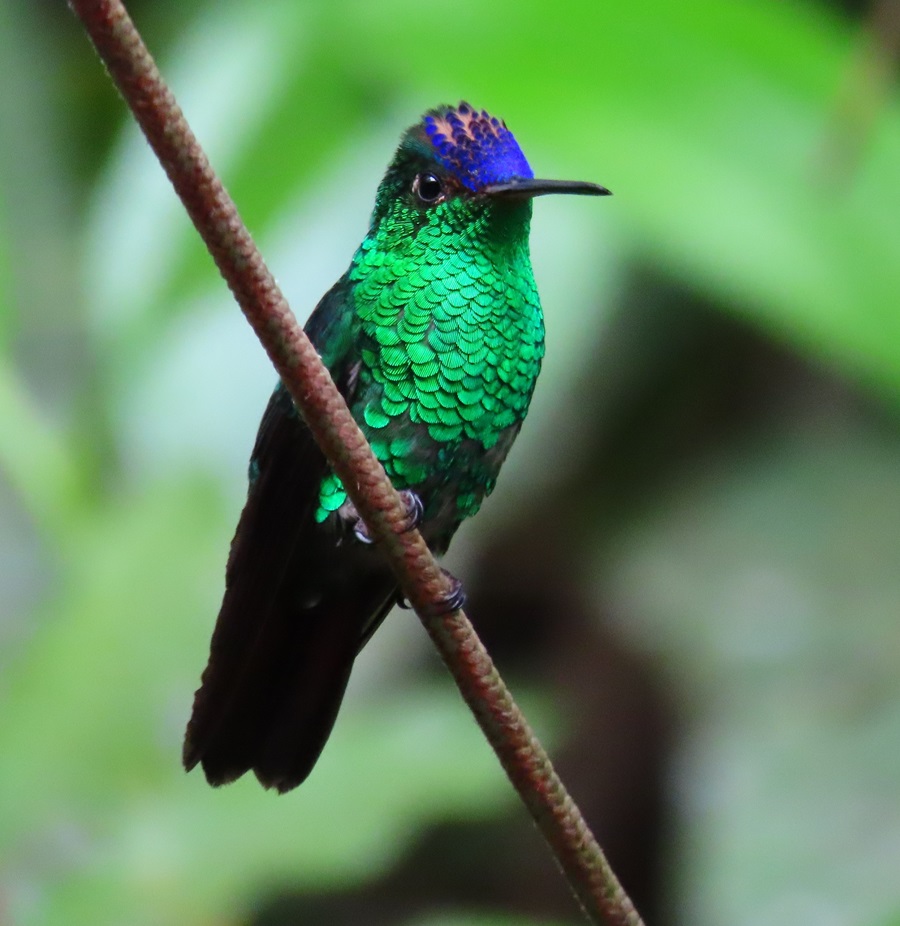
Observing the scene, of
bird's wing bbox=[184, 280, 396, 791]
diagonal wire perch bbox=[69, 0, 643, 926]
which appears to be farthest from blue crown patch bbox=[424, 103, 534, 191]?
diagonal wire perch bbox=[69, 0, 643, 926]

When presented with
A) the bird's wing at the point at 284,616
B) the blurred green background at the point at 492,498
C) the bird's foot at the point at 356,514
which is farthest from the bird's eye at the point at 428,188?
the blurred green background at the point at 492,498

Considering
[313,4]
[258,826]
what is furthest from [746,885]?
[313,4]

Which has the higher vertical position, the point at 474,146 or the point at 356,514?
the point at 474,146

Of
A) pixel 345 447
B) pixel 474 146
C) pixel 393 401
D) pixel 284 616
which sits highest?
pixel 474 146

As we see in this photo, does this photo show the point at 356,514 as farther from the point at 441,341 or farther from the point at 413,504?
the point at 441,341

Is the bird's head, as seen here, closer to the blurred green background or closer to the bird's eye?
the bird's eye

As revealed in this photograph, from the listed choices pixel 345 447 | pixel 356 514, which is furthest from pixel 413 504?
pixel 345 447

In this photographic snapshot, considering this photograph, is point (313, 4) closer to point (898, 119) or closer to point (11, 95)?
point (898, 119)
